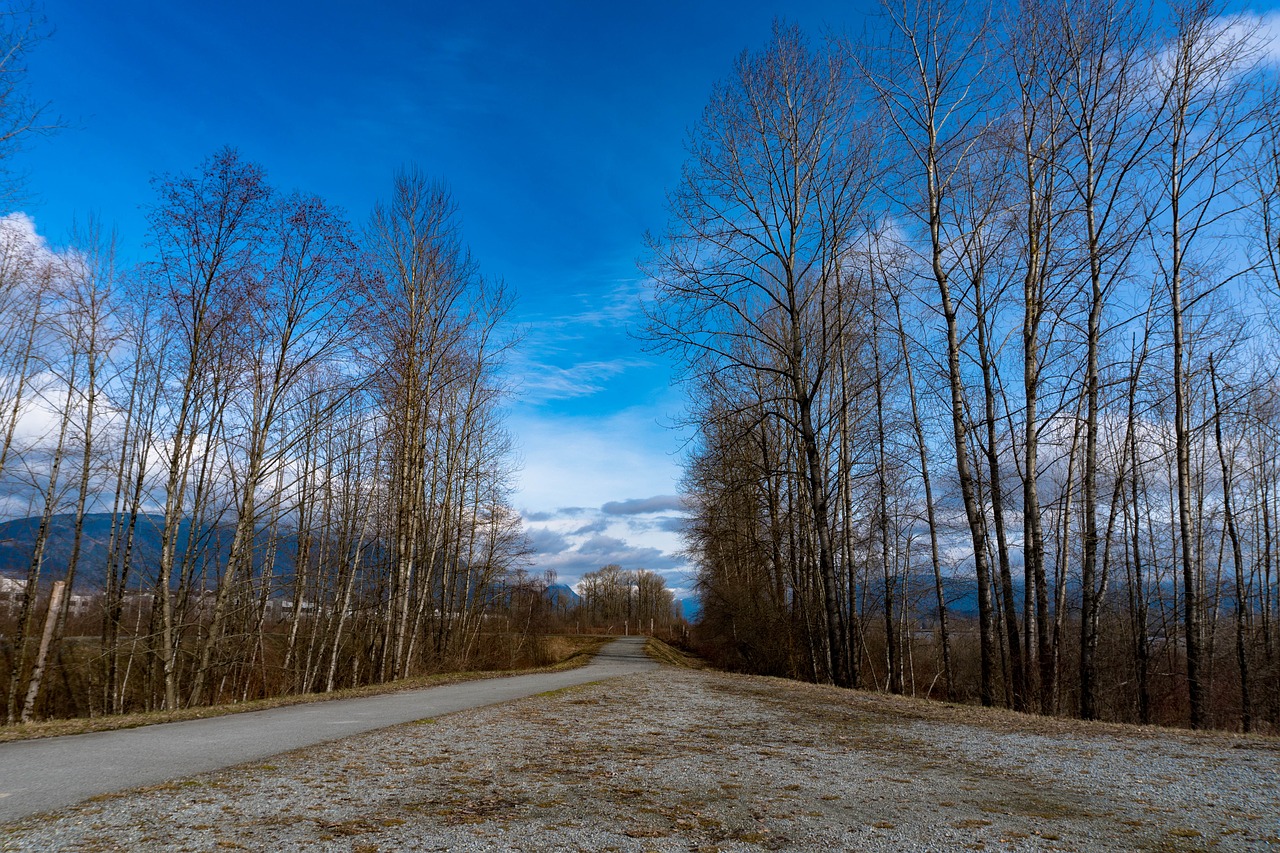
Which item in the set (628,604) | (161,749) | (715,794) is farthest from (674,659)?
(628,604)

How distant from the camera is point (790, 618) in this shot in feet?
70.6

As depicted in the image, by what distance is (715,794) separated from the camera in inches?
156

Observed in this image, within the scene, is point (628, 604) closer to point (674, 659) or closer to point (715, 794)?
point (674, 659)

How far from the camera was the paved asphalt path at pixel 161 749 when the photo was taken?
4051 mm

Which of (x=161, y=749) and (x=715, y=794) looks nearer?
(x=715, y=794)

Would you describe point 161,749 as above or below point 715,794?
below

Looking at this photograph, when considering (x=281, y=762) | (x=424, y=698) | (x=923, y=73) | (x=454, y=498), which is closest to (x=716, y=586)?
(x=454, y=498)

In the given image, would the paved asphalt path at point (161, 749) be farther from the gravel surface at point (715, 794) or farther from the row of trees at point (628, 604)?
the row of trees at point (628, 604)

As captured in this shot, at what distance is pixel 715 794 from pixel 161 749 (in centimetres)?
486

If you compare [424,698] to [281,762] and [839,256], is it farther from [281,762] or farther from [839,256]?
[839,256]

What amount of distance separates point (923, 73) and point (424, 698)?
14862 mm

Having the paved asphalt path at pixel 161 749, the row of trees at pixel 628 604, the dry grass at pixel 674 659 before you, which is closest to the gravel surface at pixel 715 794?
the paved asphalt path at pixel 161 749

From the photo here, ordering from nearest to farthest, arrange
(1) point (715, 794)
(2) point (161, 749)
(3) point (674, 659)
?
(1) point (715, 794), (2) point (161, 749), (3) point (674, 659)

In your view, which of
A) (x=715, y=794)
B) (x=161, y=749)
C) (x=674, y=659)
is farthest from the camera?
(x=674, y=659)
